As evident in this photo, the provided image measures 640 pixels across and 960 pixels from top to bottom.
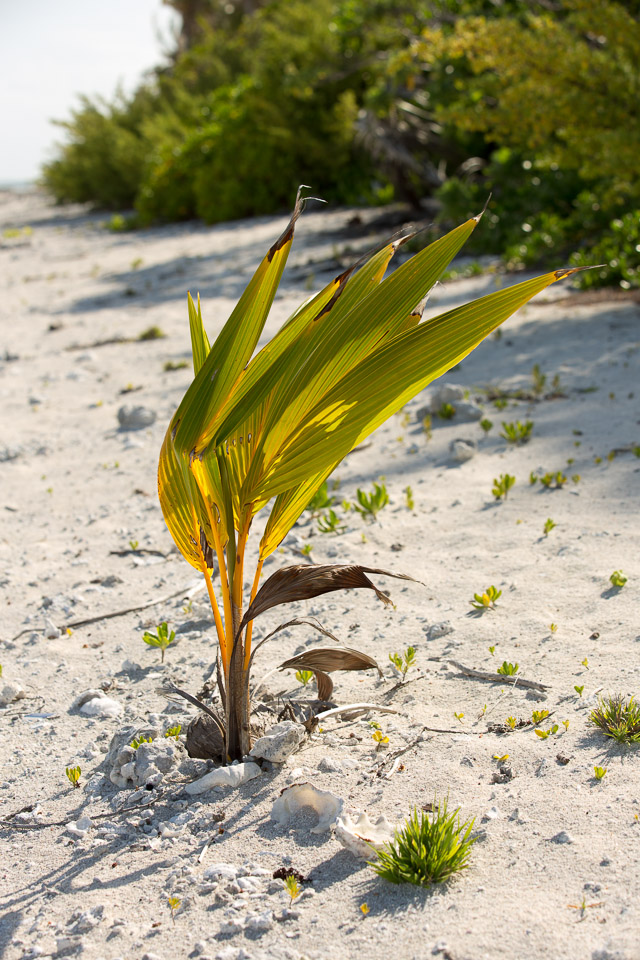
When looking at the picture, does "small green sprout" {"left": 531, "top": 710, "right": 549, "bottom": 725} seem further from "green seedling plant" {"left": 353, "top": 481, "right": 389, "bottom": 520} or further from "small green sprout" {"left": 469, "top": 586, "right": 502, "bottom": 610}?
→ "green seedling plant" {"left": 353, "top": 481, "right": 389, "bottom": 520}

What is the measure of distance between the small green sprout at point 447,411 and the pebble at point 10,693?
9.31 ft

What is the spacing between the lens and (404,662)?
261 cm

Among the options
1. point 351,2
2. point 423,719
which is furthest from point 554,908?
point 351,2

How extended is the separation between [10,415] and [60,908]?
4.41m

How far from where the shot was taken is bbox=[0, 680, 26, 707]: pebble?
A: 261 cm

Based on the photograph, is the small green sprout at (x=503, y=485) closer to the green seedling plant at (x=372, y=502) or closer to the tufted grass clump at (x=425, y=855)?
the green seedling plant at (x=372, y=502)

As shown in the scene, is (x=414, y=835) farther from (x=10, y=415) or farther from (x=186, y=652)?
(x=10, y=415)

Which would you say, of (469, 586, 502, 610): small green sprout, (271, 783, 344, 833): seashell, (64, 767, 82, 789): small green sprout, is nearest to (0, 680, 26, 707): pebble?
(64, 767, 82, 789): small green sprout

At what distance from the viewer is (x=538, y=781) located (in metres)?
2.01

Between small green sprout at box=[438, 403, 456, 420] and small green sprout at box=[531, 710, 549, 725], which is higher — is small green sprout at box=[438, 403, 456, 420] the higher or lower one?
the higher one

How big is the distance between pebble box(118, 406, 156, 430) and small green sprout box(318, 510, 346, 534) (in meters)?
1.99

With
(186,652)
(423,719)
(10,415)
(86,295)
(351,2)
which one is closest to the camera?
(423,719)

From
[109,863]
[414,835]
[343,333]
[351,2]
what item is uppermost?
[351,2]

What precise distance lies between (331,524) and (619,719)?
5.34 feet
